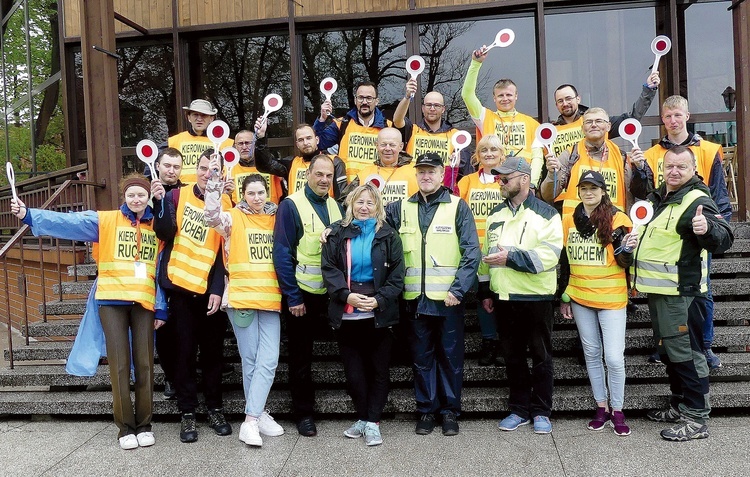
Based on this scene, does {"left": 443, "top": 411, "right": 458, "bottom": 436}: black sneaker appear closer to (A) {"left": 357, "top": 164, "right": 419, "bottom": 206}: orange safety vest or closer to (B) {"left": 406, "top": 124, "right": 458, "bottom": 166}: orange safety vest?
(A) {"left": 357, "top": 164, "right": 419, "bottom": 206}: orange safety vest

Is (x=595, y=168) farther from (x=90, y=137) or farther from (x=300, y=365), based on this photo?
(x=90, y=137)

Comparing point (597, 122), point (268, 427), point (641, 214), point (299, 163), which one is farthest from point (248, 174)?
point (641, 214)

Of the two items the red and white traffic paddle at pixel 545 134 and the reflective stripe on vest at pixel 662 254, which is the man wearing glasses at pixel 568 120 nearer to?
the red and white traffic paddle at pixel 545 134

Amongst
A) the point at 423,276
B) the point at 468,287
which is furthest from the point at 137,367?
the point at 468,287

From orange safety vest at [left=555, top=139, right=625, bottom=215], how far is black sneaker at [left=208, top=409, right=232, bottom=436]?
10.9 feet

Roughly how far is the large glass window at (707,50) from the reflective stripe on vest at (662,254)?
4506mm

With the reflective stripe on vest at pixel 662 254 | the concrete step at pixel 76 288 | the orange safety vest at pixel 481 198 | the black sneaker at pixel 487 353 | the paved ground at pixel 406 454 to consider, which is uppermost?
the orange safety vest at pixel 481 198

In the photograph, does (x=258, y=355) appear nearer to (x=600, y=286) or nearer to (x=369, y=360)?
(x=369, y=360)

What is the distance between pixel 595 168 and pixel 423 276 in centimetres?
188

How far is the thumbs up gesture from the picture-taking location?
171 inches

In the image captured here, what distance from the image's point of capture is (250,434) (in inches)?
184

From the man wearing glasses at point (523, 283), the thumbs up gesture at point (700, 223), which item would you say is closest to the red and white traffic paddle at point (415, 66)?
the man wearing glasses at point (523, 283)

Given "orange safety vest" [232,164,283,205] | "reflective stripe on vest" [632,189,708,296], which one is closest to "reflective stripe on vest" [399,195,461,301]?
"reflective stripe on vest" [632,189,708,296]

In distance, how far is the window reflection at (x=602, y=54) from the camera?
849 cm
